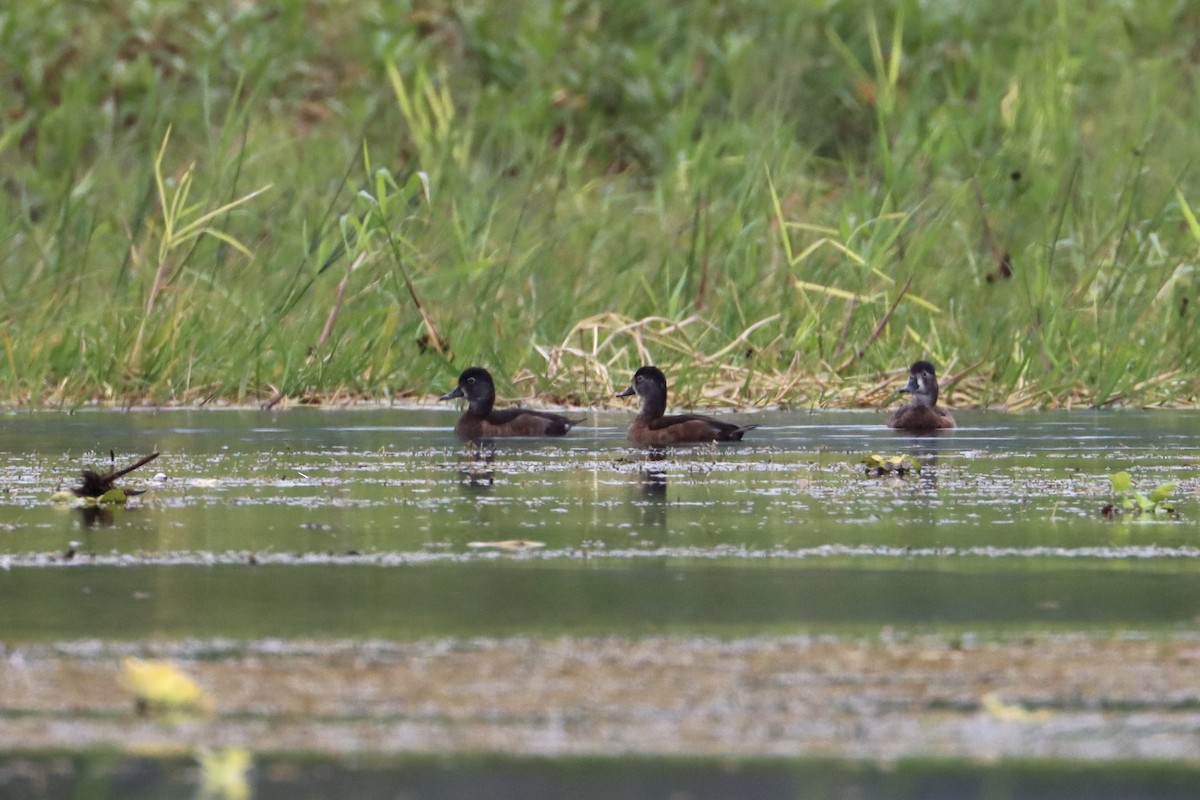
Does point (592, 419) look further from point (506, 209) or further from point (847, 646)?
point (847, 646)

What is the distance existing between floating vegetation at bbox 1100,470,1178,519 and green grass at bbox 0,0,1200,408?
5831 mm

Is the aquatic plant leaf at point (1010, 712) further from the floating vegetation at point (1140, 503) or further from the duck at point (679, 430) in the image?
the duck at point (679, 430)

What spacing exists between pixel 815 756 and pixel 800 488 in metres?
4.85

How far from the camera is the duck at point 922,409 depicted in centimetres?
1198

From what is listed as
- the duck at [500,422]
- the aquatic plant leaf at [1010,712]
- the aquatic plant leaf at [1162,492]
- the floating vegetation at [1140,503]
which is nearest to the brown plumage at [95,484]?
the floating vegetation at [1140,503]

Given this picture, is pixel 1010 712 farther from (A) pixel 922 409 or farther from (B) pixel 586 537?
(A) pixel 922 409

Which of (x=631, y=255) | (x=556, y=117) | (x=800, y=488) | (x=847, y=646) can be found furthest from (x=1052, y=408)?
(x=847, y=646)

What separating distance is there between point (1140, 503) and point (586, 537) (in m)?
1.84

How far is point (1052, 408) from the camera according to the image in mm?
13867

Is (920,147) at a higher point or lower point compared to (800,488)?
higher

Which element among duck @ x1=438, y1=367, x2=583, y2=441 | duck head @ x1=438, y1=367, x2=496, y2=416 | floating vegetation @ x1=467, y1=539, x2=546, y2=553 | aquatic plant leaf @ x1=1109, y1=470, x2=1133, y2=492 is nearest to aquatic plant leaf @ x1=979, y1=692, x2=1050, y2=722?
floating vegetation @ x1=467, y1=539, x2=546, y2=553

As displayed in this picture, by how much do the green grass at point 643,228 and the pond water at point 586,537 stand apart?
7.49 ft

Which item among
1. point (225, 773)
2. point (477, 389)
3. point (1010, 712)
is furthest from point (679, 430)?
point (225, 773)

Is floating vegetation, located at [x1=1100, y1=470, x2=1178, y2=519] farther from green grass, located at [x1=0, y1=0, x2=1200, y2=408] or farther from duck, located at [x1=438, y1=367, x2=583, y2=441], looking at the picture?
green grass, located at [x1=0, y1=0, x2=1200, y2=408]
